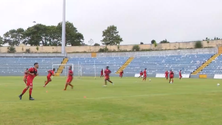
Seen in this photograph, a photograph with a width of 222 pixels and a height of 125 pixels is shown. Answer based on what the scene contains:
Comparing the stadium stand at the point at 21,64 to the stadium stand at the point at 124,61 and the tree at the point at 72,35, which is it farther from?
the tree at the point at 72,35

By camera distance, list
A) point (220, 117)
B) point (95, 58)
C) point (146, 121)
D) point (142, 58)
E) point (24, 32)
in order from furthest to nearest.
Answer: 1. point (24, 32)
2. point (95, 58)
3. point (142, 58)
4. point (220, 117)
5. point (146, 121)

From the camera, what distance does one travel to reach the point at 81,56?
70188 millimetres

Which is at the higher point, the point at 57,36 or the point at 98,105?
the point at 57,36

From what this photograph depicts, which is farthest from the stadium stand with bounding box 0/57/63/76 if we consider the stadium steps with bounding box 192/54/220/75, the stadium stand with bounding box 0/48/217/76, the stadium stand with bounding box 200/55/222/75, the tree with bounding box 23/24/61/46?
the stadium stand with bounding box 200/55/222/75

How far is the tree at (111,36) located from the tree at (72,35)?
890 cm

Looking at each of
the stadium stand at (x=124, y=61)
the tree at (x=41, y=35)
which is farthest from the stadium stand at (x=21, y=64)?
the tree at (x=41, y=35)

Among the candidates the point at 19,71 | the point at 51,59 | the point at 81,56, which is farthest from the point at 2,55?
the point at 81,56

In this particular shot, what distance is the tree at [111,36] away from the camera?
93.5m

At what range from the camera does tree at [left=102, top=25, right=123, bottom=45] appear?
3681 inches

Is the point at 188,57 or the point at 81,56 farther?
the point at 81,56

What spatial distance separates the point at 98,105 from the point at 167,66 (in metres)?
46.3

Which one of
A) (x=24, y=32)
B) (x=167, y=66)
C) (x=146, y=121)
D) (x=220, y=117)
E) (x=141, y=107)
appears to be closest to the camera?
(x=146, y=121)

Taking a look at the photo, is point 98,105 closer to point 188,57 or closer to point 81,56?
point 188,57

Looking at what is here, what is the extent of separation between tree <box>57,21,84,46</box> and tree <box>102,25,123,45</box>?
8896 millimetres
